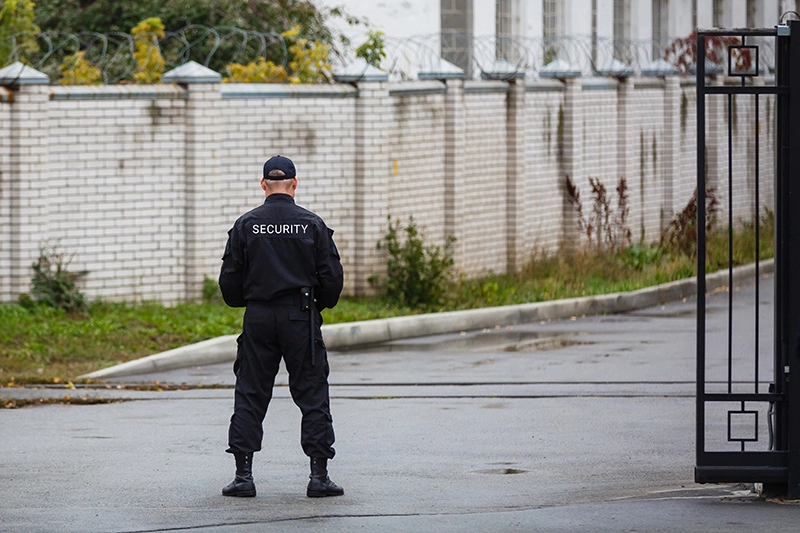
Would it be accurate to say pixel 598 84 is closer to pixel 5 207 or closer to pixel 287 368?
pixel 5 207

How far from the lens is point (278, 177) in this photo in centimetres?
794

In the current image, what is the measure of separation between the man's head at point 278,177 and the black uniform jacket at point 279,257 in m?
0.12

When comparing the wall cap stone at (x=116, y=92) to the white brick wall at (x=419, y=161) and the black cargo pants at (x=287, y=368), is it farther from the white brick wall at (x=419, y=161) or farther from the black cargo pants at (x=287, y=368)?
the black cargo pants at (x=287, y=368)

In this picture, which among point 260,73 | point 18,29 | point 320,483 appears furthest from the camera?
point 18,29

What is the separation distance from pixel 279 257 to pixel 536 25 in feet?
73.7

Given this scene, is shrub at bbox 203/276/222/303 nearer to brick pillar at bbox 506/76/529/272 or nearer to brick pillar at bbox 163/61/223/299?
brick pillar at bbox 163/61/223/299

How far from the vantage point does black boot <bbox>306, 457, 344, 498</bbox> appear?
25.4ft

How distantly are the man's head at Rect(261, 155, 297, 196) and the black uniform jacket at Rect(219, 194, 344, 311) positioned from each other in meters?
0.12

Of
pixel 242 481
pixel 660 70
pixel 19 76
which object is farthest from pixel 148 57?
pixel 660 70

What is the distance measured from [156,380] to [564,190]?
9.93 metres

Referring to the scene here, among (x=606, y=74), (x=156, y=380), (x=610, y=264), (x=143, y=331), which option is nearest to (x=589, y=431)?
→ (x=156, y=380)

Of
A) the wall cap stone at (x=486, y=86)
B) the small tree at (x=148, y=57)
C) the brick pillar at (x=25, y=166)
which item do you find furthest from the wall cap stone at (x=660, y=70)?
the brick pillar at (x=25, y=166)

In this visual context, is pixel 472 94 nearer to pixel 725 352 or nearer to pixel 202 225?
pixel 202 225

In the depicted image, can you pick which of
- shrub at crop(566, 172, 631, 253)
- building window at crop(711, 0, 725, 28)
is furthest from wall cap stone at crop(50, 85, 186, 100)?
building window at crop(711, 0, 725, 28)
